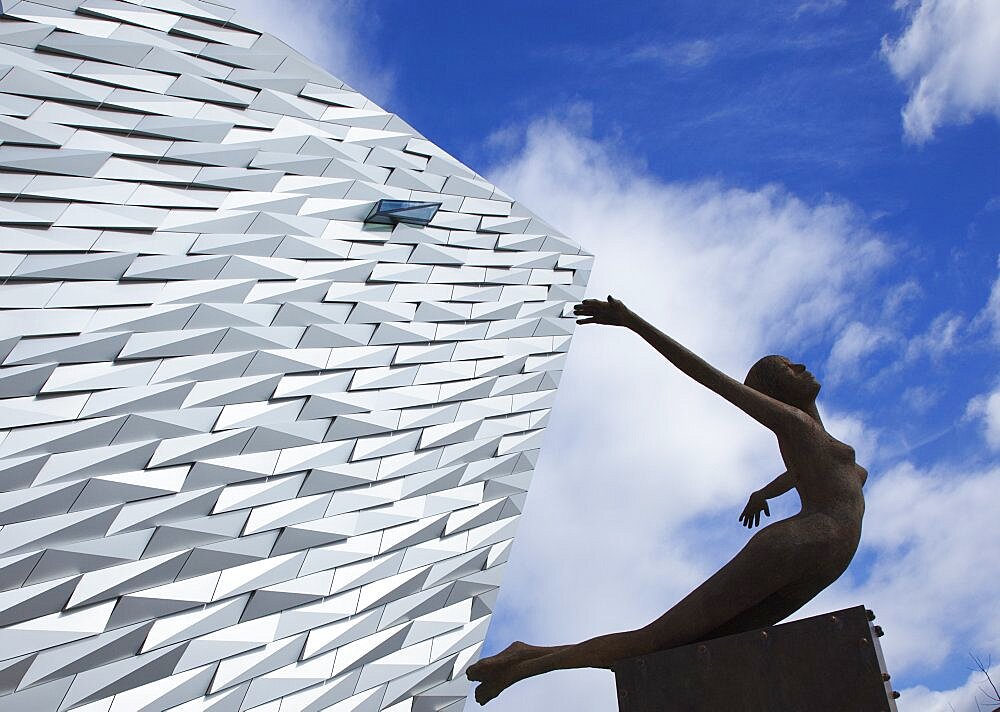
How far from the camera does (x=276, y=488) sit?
39.0 feet

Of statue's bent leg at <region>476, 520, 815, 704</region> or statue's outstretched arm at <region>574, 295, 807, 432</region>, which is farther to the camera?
statue's outstretched arm at <region>574, 295, 807, 432</region>

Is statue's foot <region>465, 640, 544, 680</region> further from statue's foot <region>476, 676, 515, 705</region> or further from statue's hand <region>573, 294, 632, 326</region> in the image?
statue's hand <region>573, 294, 632, 326</region>

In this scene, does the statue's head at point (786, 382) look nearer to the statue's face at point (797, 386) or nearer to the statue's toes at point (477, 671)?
the statue's face at point (797, 386)

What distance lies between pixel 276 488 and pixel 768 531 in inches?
361

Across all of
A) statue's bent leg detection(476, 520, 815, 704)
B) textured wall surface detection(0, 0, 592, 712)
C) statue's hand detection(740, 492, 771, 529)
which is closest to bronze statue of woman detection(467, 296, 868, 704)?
statue's bent leg detection(476, 520, 815, 704)

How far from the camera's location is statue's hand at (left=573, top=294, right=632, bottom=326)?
4277 millimetres

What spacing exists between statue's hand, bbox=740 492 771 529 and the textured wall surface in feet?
24.8

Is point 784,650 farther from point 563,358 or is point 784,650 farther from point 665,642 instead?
point 563,358

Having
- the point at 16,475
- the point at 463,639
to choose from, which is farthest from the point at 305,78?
the point at 463,639

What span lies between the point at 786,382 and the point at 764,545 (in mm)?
861

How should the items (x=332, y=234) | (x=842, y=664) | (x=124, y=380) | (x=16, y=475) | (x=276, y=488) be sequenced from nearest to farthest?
1. (x=842, y=664)
2. (x=16, y=475)
3. (x=124, y=380)
4. (x=276, y=488)
5. (x=332, y=234)

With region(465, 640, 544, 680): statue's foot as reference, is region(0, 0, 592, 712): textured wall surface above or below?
above

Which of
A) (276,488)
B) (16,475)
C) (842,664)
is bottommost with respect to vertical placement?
(842,664)

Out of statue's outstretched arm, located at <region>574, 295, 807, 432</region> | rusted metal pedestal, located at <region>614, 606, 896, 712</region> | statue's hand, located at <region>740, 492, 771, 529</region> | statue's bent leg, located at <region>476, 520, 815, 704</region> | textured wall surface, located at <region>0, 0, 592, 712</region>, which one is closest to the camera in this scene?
rusted metal pedestal, located at <region>614, 606, 896, 712</region>
